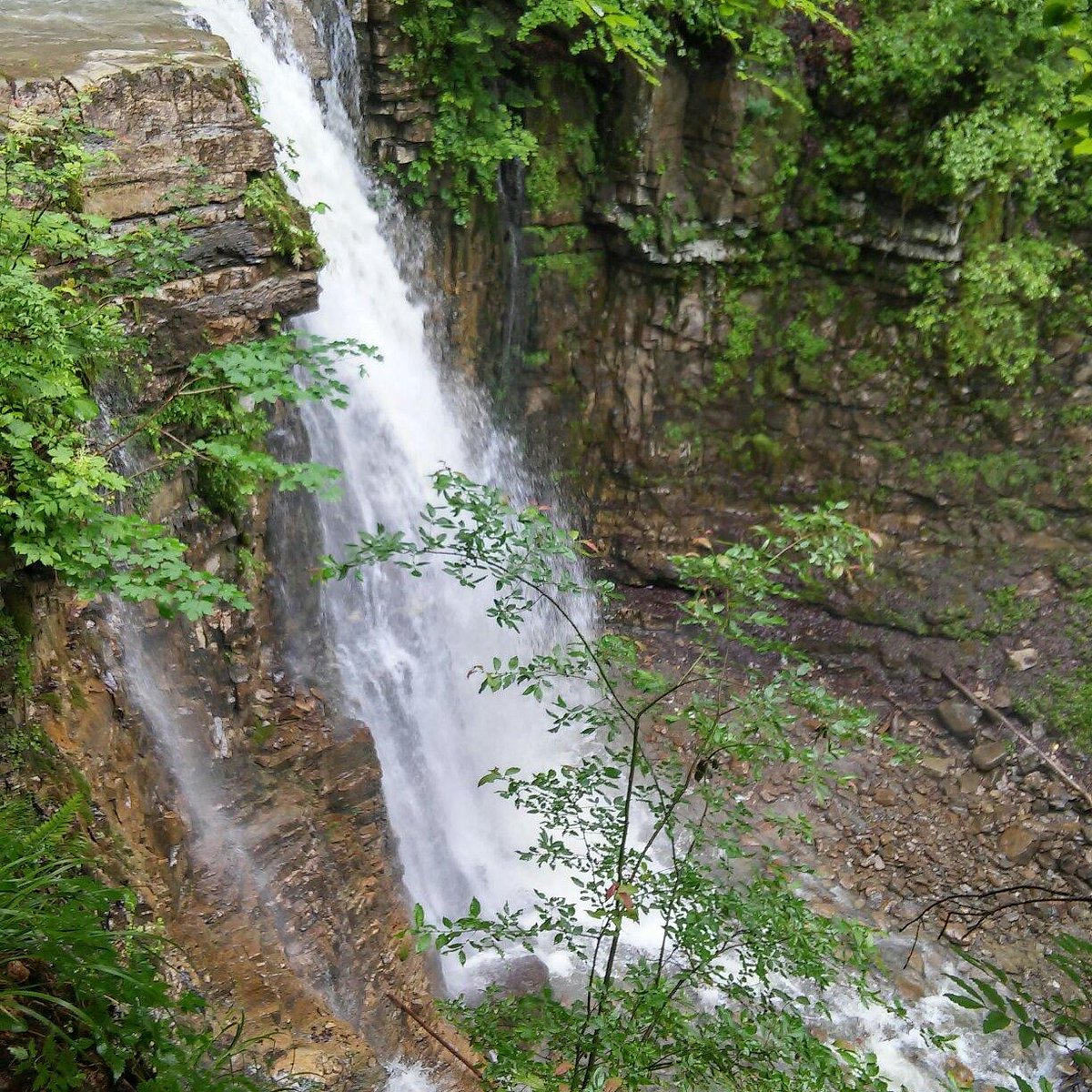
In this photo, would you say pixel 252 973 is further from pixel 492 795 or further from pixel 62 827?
pixel 492 795

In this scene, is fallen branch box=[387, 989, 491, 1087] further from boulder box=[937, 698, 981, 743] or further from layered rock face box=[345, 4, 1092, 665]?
boulder box=[937, 698, 981, 743]

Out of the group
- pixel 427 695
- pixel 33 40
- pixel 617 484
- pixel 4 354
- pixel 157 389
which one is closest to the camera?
pixel 4 354

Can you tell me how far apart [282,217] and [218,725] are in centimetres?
287

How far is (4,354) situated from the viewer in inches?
122

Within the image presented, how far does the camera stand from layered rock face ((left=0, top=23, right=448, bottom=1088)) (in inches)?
156

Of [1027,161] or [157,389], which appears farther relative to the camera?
[1027,161]

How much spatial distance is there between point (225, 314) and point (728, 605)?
11.2 ft

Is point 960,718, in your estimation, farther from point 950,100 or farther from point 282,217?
point 282,217

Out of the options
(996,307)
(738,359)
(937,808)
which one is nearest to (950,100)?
(996,307)

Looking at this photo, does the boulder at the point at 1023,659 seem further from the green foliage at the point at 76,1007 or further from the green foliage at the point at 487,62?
the green foliage at the point at 76,1007

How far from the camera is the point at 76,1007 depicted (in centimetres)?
197

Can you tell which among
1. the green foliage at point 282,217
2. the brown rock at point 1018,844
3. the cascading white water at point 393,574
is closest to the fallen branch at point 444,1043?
the cascading white water at point 393,574

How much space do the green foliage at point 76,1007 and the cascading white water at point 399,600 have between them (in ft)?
12.9

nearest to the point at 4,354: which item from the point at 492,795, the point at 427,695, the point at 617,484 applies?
the point at 427,695
